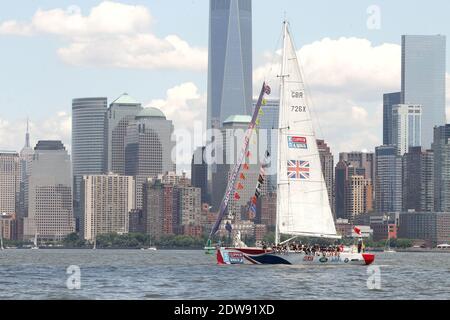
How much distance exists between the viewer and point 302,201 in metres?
81.7

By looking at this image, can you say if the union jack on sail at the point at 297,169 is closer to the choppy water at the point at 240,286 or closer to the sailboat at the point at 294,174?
the sailboat at the point at 294,174

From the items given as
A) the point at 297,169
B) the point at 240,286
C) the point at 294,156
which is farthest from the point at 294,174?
the point at 240,286

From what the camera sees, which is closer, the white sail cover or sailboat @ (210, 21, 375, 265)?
sailboat @ (210, 21, 375, 265)

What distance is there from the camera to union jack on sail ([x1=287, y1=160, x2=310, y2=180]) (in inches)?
3206

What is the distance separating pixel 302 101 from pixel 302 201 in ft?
23.6

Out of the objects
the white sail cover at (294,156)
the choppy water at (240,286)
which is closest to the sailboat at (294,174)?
the white sail cover at (294,156)

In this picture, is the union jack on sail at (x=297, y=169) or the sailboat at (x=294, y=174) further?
the union jack on sail at (x=297, y=169)

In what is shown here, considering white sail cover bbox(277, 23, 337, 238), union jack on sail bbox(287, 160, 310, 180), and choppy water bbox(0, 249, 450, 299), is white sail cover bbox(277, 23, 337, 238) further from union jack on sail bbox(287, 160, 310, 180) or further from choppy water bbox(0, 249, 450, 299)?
choppy water bbox(0, 249, 450, 299)

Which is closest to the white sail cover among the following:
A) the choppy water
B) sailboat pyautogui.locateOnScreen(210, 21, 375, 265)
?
sailboat pyautogui.locateOnScreen(210, 21, 375, 265)

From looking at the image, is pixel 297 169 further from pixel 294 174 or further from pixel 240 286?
pixel 240 286

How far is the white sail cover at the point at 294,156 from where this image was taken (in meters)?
81.1

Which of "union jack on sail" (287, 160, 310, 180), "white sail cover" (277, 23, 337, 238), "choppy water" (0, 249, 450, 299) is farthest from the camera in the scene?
"union jack on sail" (287, 160, 310, 180)
